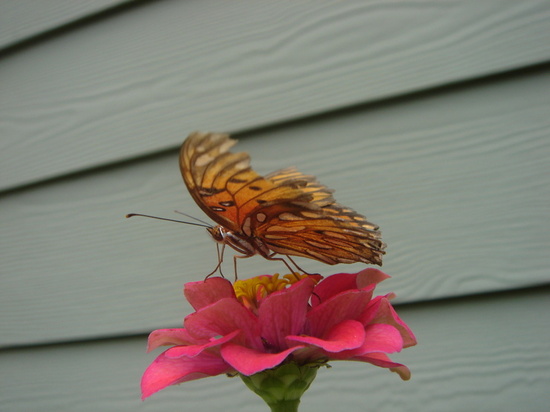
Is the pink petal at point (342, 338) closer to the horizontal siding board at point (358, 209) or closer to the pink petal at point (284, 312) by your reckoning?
the pink petal at point (284, 312)

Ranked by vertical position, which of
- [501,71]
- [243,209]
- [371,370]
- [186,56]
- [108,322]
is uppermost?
[186,56]

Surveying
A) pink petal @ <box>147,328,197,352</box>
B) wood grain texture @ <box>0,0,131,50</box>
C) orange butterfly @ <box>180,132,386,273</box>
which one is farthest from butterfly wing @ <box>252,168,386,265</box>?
wood grain texture @ <box>0,0,131,50</box>

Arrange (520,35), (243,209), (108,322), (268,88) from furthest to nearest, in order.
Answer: (108,322), (268,88), (520,35), (243,209)

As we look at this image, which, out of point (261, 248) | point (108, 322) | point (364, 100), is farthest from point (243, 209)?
point (108, 322)

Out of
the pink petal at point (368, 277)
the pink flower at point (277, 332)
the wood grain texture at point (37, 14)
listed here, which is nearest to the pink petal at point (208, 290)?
the pink flower at point (277, 332)

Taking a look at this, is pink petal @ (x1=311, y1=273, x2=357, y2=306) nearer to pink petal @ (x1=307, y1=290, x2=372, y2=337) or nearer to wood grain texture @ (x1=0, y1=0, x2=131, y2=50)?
pink petal @ (x1=307, y1=290, x2=372, y2=337)

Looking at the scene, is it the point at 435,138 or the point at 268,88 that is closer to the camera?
the point at 435,138

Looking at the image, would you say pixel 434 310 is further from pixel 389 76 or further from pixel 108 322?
pixel 108 322
